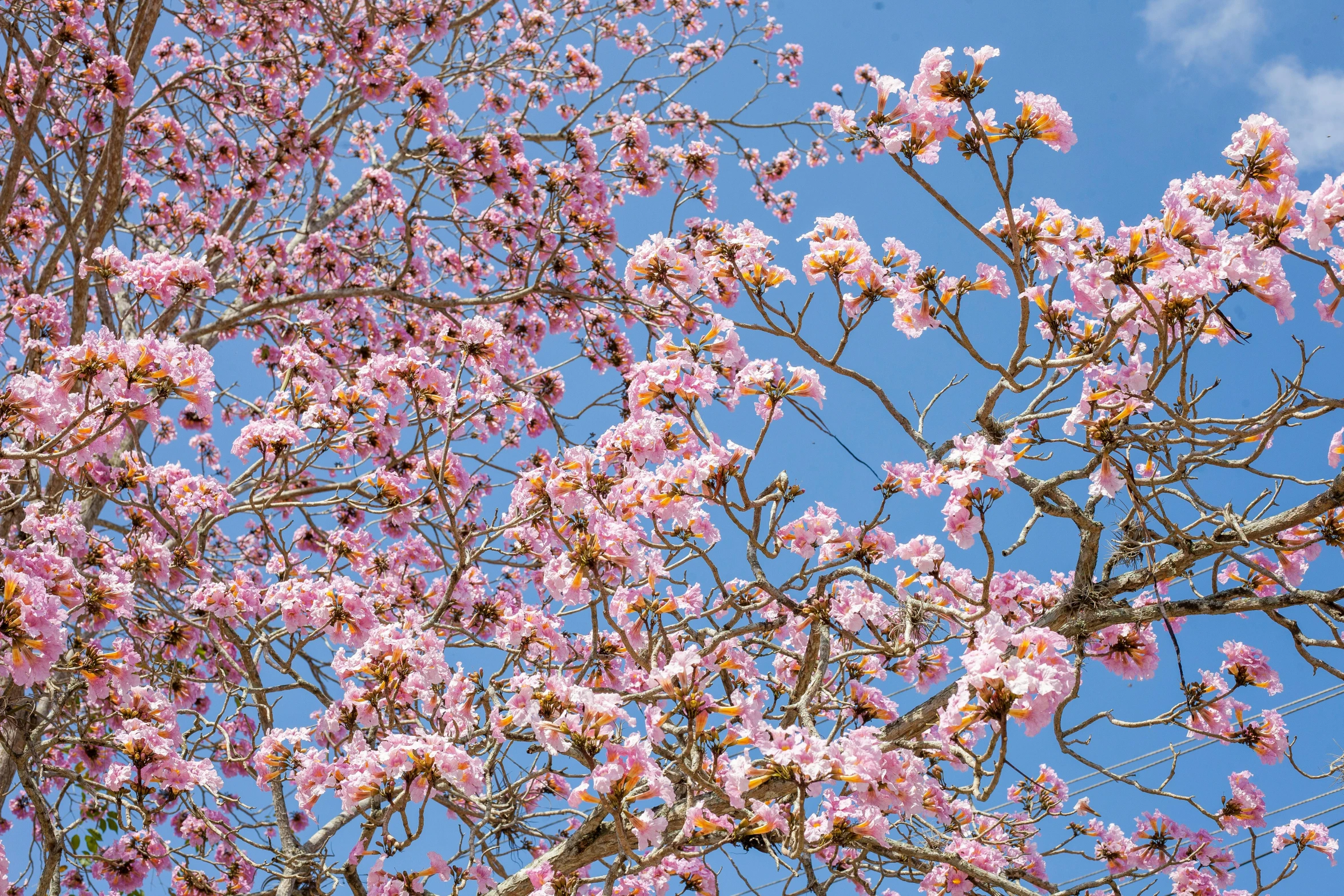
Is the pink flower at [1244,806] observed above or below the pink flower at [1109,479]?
below

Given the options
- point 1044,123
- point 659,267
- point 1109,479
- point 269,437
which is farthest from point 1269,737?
point 269,437

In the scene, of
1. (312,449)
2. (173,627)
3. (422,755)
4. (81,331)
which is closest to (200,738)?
(173,627)

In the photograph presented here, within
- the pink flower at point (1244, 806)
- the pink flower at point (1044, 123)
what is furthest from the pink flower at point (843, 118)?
the pink flower at point (1244, 806)

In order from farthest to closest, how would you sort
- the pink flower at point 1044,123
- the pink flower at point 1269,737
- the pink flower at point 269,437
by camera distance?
1. the pink flower at point 269,437
2. the pink flower at point 1269,737
3. the pink flower at point 1044,123

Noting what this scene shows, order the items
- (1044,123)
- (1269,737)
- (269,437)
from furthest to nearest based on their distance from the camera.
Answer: (269,437) → (1269,737) → (1044,123)

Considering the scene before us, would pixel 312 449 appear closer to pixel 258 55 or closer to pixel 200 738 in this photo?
pixel 200 738

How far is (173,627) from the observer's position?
445cm

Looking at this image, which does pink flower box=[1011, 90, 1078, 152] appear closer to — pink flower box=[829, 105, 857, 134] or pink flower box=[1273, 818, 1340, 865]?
pink flower box=[829, 105, 857, 134]

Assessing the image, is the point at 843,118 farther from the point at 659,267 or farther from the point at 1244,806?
the point at 1244,806

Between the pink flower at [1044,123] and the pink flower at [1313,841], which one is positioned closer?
the pink flower at [1044,123]

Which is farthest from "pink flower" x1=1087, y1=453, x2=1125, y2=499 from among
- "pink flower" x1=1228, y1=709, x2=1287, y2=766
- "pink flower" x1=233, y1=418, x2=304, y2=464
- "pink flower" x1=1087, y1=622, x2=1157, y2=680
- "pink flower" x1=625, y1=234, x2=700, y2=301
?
"pink flower" x1=233, y1=418, x2=304, y2=464

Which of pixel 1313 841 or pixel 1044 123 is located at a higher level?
pixel 1044 123

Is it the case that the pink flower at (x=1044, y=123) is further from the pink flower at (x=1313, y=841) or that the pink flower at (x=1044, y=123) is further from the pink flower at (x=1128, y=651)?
the pink flower at (x=1313, y=841)

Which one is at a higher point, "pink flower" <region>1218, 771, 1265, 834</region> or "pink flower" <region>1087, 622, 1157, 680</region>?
"pink flower" <region>1087, 622, 1157, 680</region>
